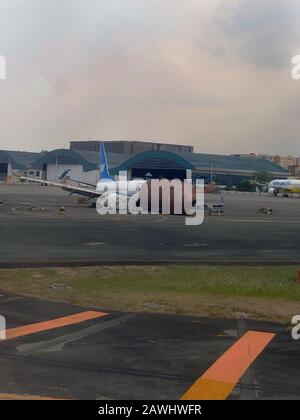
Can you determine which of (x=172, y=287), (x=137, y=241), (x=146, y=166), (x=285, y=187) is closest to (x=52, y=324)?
(x=172, y=287)

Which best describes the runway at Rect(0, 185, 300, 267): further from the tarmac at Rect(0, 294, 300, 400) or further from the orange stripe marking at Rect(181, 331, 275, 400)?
the orange stripe marking at Rect(181, 331, 275, 400)

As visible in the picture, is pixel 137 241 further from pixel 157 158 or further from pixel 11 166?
pixel 11 166

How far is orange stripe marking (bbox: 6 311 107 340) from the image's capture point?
10.8m

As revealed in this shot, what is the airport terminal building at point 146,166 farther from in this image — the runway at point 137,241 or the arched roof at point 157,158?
the runway at point 137,241

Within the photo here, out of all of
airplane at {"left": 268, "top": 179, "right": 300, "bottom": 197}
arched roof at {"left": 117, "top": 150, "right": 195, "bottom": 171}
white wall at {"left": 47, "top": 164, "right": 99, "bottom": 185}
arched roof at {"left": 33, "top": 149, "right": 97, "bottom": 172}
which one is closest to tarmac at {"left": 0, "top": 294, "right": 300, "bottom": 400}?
airplane at {"left": 268, "top": 179, "right": 300, "bottom": 197}

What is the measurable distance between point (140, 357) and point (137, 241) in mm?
19826

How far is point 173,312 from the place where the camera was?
13234 millimetres

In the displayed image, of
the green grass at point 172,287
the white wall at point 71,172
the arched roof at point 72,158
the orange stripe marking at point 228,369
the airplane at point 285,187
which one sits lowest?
the orange stripe marking at point 228,369

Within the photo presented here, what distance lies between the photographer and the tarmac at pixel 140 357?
25.4 feet

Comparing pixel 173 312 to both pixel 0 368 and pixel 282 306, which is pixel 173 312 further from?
pixel 0 368

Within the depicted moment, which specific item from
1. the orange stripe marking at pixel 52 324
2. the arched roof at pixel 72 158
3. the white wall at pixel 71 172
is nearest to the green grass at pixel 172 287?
the orange stripe marking at pixel 52 324

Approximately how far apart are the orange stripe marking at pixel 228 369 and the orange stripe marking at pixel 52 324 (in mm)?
3384

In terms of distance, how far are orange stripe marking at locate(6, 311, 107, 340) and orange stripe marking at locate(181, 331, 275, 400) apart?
11.1ft
